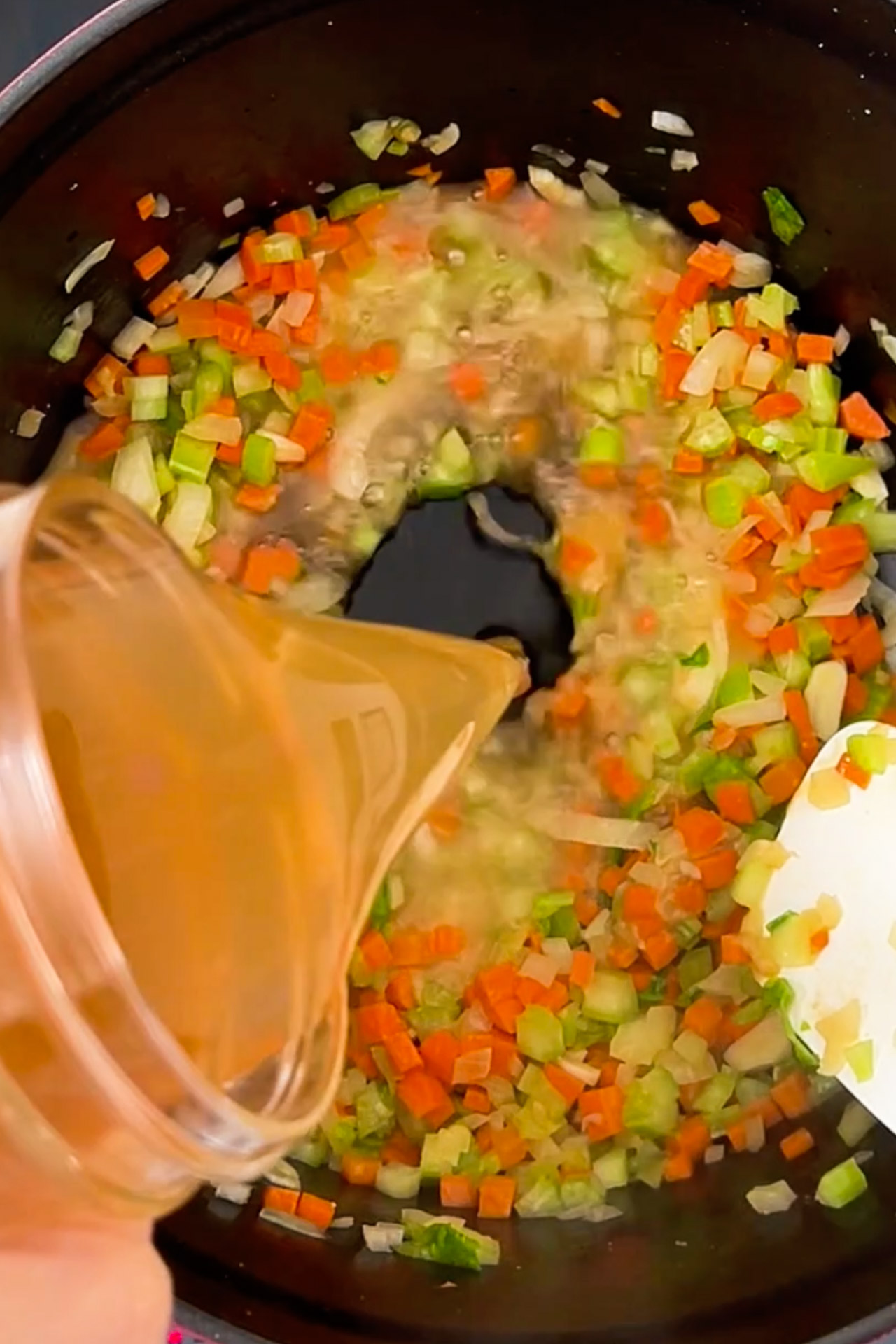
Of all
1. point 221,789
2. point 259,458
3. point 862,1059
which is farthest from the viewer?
point 259,458

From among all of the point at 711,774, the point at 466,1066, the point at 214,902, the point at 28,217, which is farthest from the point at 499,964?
the point at 28,217

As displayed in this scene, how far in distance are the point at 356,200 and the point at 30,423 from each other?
1.04ft

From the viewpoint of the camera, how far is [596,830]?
1201 mm

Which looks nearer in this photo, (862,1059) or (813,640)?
(862,1059)

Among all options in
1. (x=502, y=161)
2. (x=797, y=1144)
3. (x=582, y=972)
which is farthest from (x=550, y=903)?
(x=502, y=161)

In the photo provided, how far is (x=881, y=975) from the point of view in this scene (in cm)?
114

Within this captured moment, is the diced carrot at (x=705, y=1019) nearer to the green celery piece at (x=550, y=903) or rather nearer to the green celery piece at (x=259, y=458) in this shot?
the green celery piece at (x=550, y=903)

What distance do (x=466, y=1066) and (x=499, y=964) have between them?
0.26 feet

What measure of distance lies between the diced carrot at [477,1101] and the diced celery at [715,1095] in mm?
159

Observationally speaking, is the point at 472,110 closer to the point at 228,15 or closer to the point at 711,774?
the point at 228,15

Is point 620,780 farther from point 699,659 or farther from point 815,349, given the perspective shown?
point 815,349

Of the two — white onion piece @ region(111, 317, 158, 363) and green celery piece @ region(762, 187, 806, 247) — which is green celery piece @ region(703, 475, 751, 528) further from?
white onion piece @ region(111, 317, 158, 363)

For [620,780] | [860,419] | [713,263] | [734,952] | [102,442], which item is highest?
[102,442]

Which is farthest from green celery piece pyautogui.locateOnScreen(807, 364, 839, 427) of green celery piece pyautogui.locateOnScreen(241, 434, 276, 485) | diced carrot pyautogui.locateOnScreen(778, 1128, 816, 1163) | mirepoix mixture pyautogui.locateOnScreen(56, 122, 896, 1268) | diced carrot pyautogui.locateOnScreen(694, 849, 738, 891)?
diced carrot pyautogui.locateOnScreen(778, 1128, 816, 1163)
